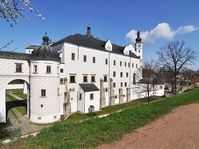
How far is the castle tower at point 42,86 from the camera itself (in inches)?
985

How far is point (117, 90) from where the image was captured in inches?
1609

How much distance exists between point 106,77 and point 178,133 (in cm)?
3006

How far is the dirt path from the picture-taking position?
637 cm

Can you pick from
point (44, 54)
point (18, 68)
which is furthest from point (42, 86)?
point (44, 54)

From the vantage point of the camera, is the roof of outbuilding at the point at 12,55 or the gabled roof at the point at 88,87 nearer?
the roof of outbuilding at the point at 12,55

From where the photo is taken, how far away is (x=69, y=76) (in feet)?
97.5

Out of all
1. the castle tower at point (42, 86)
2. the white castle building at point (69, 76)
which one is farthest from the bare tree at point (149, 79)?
the castle tower at point (42, 86)

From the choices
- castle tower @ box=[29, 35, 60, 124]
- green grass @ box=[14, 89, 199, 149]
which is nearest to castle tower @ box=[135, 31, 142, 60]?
castle tower @ box=[29, 35, 60, 124]

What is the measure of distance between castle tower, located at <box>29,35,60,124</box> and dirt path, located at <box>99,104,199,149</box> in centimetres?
1902

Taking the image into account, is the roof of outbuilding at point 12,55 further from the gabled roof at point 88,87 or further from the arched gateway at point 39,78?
the gabled roof at point 88,87

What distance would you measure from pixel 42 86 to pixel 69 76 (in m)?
5.63

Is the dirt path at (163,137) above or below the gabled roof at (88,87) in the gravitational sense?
below

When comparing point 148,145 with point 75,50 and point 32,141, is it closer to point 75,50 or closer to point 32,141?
point 32,141

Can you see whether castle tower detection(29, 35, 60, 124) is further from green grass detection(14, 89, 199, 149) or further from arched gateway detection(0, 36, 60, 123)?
green grass detection(14, 89, 199, 149)
